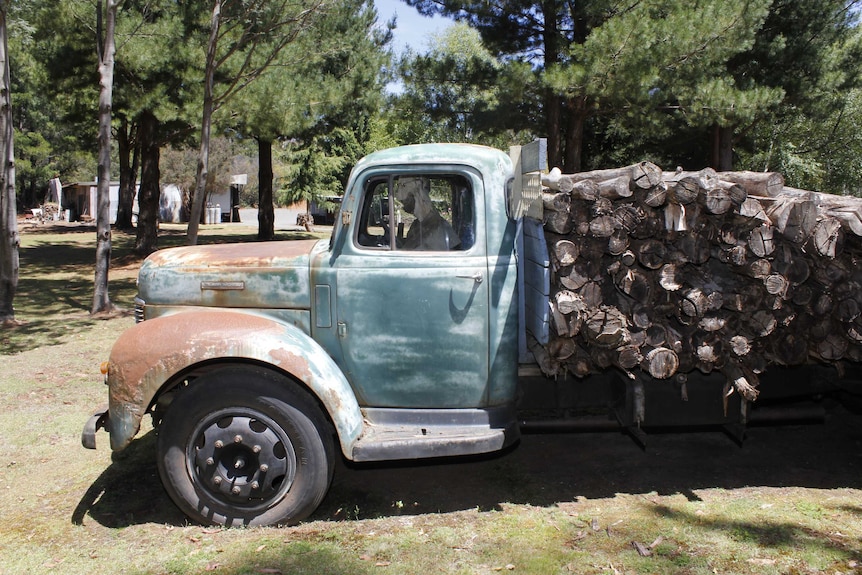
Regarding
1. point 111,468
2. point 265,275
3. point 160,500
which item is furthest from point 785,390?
point 111,468

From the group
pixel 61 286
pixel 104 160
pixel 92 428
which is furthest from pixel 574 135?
pixel 92 428

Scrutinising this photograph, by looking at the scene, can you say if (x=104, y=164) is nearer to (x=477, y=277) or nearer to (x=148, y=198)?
(x=148, y=198)

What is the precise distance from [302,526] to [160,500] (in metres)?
1.07

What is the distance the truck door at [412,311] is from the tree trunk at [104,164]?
7591mm

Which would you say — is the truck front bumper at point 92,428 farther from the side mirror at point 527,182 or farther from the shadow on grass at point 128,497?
the side mirror at point 527,182

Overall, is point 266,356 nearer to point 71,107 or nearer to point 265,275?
point 265,275

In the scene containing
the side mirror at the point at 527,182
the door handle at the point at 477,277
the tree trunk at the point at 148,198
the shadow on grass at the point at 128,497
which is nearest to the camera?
the side mirror at the point at 527,182

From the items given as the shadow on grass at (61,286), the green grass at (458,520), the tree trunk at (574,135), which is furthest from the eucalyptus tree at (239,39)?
the green grass at (458,520)

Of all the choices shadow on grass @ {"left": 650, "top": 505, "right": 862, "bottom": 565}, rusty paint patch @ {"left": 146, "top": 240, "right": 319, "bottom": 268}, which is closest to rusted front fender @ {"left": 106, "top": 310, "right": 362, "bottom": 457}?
rusty paint patch @ {"left": 146, "top": 240, "right": 319, "bottom": 268}

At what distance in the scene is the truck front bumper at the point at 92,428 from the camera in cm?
419

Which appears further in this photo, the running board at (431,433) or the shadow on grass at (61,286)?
the shadow on grass at (61,286)

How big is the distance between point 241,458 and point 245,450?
0.16 ft

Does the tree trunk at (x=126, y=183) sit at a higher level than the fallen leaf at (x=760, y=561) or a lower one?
higher

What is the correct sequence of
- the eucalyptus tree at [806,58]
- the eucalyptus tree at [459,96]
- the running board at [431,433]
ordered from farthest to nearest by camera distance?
the eucalyptus tree at [806,58]
the eucalyptus tree at [459,96]
the running board at [431,433]
